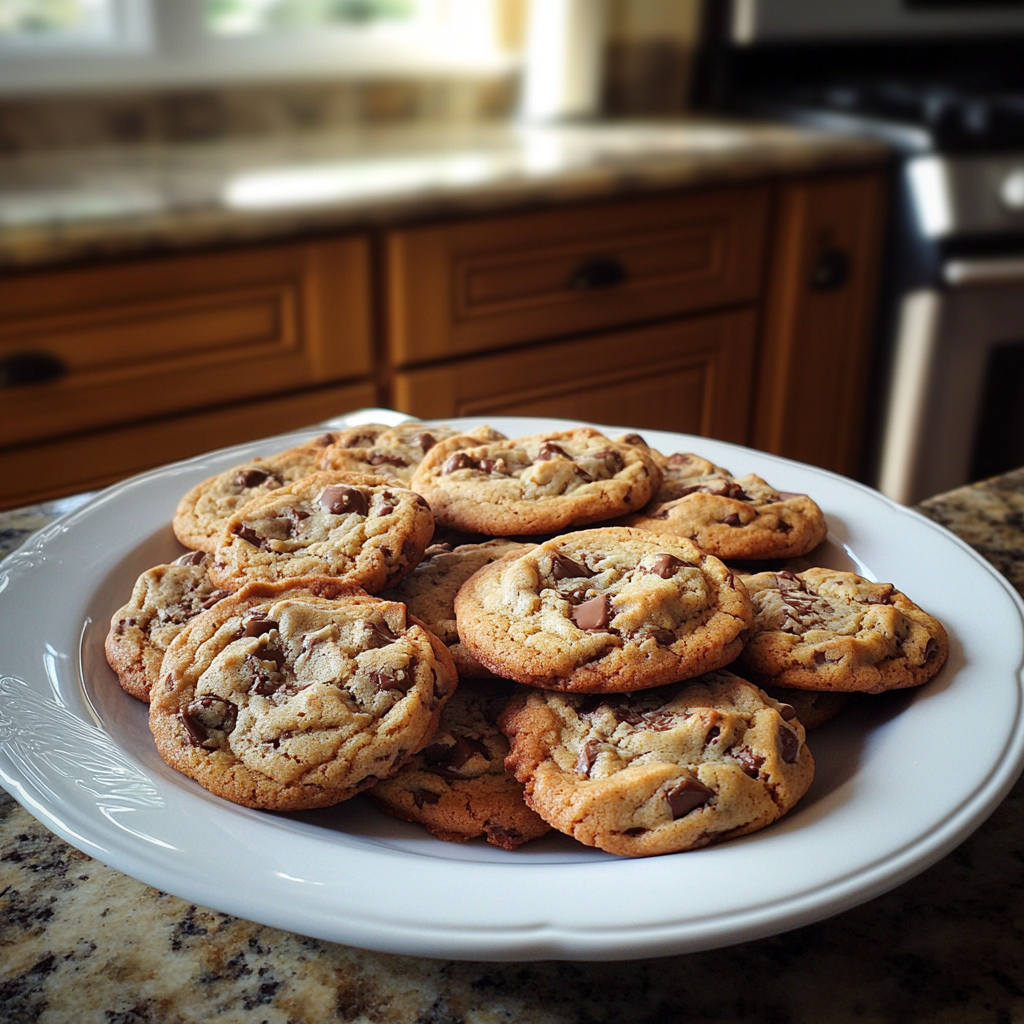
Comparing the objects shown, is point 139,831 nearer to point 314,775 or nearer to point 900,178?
point 314,775

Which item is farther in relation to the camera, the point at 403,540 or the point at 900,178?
the point at 900,178

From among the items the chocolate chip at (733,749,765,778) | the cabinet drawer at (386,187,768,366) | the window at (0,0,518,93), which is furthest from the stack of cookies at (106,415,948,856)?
the window at (0,0,518,93)

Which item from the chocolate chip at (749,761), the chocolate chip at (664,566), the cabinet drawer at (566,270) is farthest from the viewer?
the cabinet drawer at (566,270)

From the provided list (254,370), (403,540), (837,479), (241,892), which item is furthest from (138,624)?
(254,370)

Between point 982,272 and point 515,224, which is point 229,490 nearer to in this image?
point 515,224

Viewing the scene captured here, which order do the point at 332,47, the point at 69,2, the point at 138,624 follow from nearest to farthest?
the point at 138,624, the point at 69,2, the point at 332,47

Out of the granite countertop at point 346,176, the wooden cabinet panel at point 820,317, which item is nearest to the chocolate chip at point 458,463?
the granite countertop at point 346,176

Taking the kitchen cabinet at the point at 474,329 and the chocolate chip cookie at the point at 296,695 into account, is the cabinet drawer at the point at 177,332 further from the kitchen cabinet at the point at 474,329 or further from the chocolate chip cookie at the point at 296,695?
the chocolate chip cookie at the point at 296,695

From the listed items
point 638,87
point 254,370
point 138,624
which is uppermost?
point 638,87
